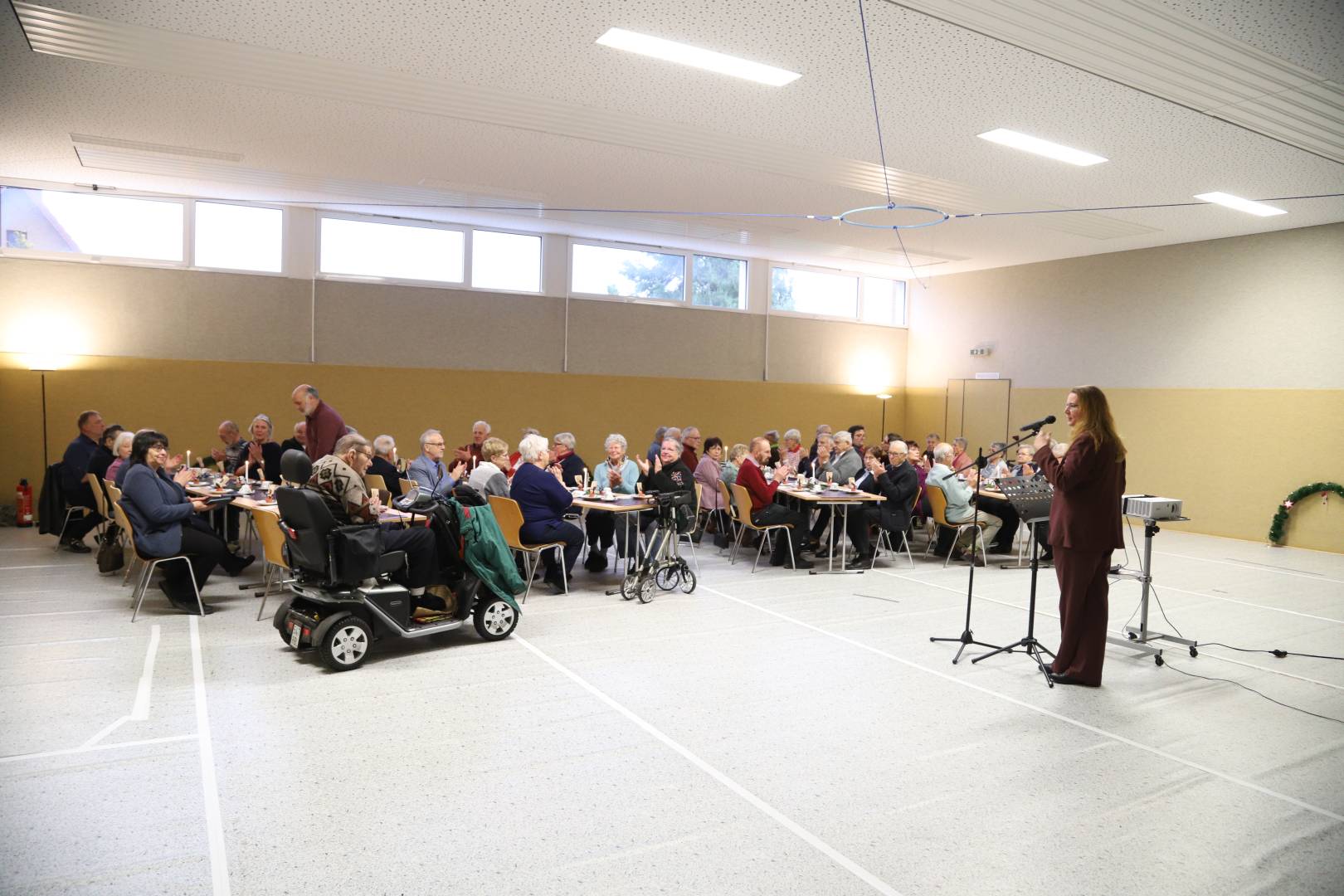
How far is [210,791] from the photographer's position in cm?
325

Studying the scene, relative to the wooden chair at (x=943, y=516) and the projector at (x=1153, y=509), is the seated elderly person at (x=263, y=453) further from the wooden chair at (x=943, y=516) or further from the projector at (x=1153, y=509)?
the projector at (x=1153, y=509)

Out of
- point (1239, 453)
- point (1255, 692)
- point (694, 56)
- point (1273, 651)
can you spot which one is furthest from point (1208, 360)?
point (694, 56)

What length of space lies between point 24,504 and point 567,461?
21.2ft

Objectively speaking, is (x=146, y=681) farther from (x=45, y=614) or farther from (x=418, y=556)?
(x=45, y=614)

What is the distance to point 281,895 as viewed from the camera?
2.59m

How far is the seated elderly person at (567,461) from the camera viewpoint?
25.9ft

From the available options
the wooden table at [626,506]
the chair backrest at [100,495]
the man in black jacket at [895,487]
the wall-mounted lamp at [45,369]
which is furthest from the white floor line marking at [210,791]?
A: the wall-mounted lamp at [45,369]

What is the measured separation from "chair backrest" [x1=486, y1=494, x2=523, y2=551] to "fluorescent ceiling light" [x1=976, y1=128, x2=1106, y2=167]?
481 centimetres

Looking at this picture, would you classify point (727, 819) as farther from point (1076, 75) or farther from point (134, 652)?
point (1076, 75)

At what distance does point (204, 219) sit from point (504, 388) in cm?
431

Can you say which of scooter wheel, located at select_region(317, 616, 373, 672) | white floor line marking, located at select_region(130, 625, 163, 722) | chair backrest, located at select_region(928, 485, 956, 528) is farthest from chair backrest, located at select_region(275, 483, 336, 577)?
chair backrest, located at select_region(928, 485, 956, 528)

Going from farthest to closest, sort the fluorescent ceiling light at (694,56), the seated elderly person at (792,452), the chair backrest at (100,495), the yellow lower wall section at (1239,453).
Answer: the seated elderly person at (792,452), the yellow lower wall section at (1239,453), the chair backrest at (100,495), the fluorescent ceiling light at (694,56)

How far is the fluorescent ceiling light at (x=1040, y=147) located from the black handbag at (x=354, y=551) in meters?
5.61

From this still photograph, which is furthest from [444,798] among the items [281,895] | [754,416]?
[754,416]
